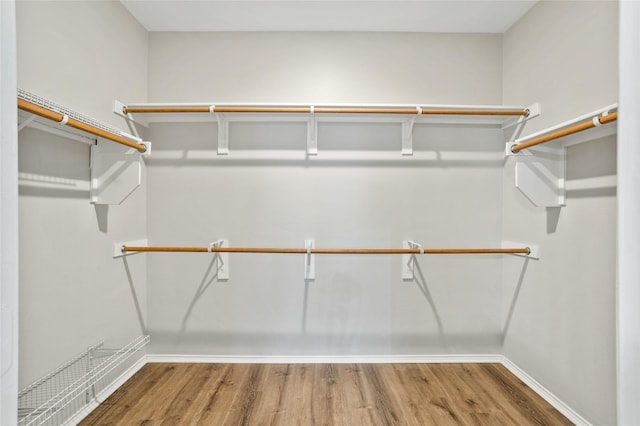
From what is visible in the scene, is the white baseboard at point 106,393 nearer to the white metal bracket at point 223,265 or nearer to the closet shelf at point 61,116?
the white metal bracket at point 223,265

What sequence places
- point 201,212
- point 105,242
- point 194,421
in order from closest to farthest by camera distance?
1. point 194,421
2. point 105,242
3. point 201,212

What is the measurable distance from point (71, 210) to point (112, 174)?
0.27m

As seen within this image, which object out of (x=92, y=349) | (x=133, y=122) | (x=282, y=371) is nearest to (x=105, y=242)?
(x=92, y=349)

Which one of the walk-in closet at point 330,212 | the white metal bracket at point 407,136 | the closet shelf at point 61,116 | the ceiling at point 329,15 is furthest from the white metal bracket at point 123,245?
the white metal bracket at point 407,136

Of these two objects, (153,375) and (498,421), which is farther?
(153,375)

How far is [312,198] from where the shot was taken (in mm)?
2152

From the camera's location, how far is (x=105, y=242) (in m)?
1.77

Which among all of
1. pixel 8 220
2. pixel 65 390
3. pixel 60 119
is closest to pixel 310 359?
pixel 65 390

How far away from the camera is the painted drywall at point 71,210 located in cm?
130

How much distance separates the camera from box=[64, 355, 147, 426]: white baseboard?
5.06 ft

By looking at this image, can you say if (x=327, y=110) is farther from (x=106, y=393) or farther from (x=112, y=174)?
(x=106, y=393)

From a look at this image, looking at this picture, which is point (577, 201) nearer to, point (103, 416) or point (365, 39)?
point (365, 39)

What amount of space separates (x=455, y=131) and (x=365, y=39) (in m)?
0.91

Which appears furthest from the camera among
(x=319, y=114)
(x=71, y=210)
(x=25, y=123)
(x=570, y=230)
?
(x=319, y=114)
